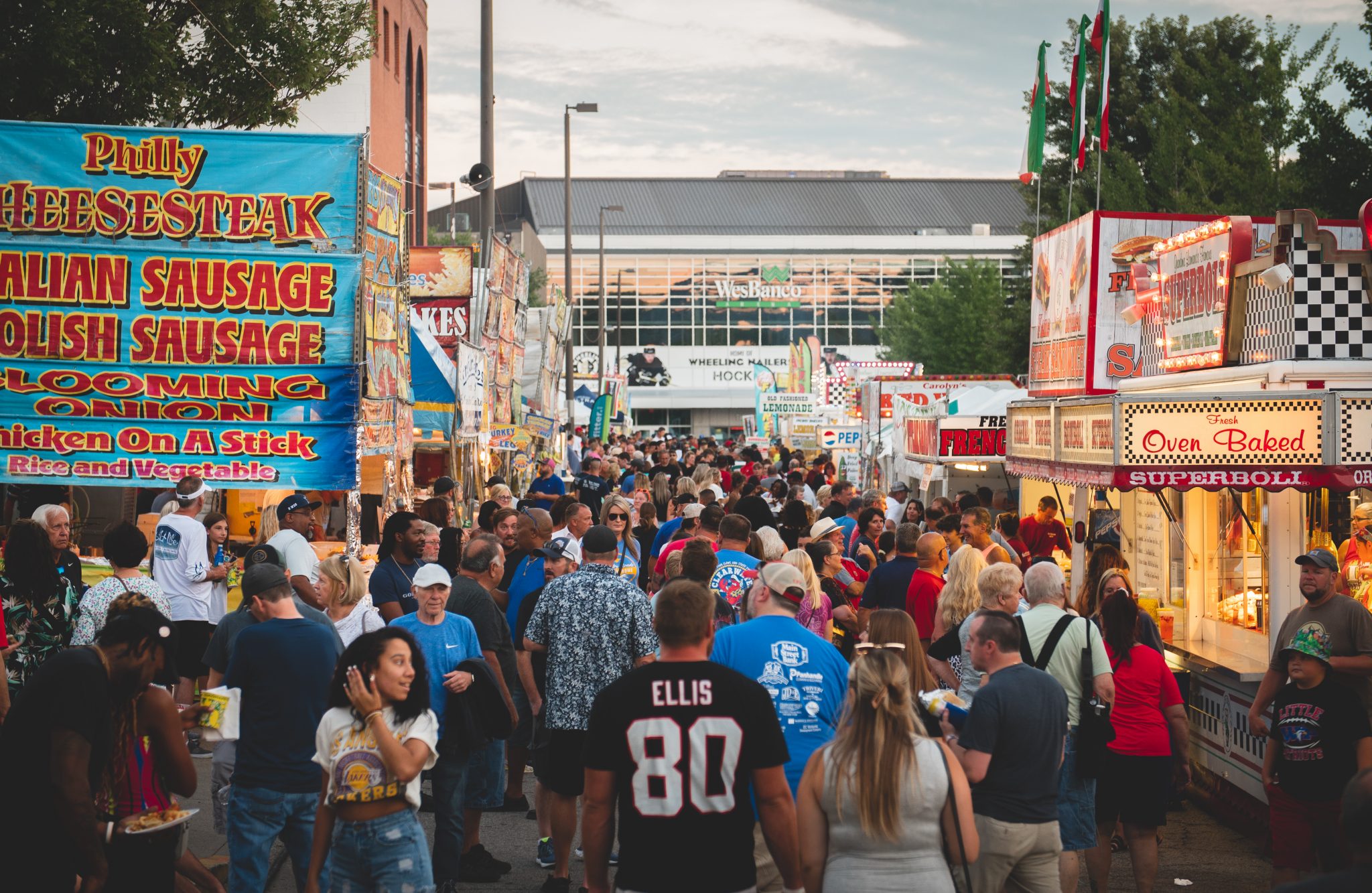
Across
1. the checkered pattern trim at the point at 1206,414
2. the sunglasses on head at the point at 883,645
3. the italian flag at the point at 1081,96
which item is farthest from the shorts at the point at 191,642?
the italian flag at the point at 1081,96

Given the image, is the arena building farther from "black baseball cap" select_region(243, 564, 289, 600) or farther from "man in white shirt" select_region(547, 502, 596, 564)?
"black baseball cap" select_region(243, 564, 289, 600)

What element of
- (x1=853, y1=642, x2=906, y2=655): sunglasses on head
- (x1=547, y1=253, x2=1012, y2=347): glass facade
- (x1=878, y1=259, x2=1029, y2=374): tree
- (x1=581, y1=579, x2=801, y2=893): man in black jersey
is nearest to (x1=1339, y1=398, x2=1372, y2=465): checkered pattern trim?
(x1=853, y1=642, x2=906, y2=655): sunglasses on head

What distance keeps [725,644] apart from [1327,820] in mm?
3062

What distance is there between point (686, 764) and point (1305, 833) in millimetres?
3807

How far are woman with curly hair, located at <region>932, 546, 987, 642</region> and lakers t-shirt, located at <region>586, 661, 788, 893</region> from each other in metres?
3.50

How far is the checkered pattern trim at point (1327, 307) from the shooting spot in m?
9.84

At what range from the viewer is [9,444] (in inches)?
388

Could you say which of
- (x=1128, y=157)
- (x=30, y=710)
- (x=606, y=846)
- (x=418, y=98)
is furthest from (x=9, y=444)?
(x=418, y=98)

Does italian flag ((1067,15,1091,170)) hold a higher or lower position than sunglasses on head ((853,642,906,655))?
higher

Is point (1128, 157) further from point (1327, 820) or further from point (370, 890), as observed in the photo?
point (370, 890)

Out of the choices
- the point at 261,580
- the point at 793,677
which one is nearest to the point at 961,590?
the point at 793,677

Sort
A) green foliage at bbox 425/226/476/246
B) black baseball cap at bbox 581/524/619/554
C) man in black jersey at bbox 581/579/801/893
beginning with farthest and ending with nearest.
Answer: green foliage at bbox 425/226/476/246
black baseball cap at bbox 581/524/619/554
man in black jersey at bbox 581/579/801/893

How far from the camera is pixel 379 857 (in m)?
4.69

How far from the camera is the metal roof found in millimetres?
89188
